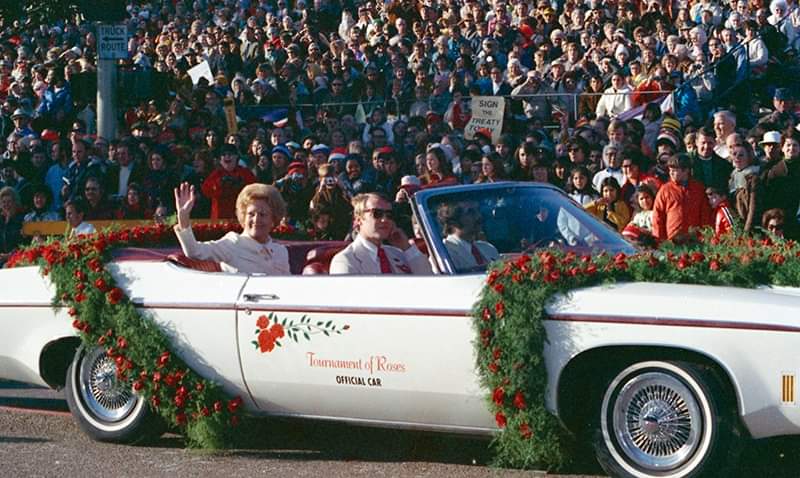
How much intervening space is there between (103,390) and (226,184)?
655cm

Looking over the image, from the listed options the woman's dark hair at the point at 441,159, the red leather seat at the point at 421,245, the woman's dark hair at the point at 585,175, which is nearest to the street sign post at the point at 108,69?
the woman's dark hair at the point at 441,159

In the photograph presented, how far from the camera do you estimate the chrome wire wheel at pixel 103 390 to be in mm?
7750

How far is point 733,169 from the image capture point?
12570 mm

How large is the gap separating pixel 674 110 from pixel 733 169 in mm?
3421

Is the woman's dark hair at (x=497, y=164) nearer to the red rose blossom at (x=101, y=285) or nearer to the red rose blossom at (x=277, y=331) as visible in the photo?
the red rose blossom at (x=101, y=285)

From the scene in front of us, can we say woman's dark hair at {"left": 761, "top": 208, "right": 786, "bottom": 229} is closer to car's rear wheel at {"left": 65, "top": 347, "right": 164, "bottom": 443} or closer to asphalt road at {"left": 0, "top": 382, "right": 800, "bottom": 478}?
asphalt road at {"left": 0, "top": 382, "right": 800, "bottom": 478}

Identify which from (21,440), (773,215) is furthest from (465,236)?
(773,215)

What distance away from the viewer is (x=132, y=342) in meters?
7.46

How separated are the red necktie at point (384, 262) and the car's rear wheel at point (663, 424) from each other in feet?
5.17

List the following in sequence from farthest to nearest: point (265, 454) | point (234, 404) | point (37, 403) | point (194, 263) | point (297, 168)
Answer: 1. point (297, 168)
2. point (37, 403)
3. point (194, 263)
4. point (265, 454)
5. point (234, 404)

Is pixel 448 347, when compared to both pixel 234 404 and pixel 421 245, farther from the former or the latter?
pixel 234 404

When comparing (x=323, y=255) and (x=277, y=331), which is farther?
(x=323, y=255)

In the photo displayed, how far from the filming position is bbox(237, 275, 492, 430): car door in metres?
6.54

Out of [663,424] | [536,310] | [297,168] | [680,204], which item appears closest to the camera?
[663,424]
